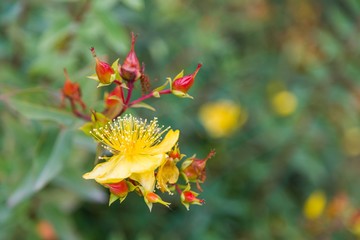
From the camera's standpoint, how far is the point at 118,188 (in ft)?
3.59

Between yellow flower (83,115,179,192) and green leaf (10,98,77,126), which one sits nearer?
yellow flower (83,115,179,192)

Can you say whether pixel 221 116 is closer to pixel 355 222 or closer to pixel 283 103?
pixel 283 103

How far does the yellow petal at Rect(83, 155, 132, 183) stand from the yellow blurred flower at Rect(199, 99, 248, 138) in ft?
5.28

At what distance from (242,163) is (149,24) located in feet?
2.69

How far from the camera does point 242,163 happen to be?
272 centimetres

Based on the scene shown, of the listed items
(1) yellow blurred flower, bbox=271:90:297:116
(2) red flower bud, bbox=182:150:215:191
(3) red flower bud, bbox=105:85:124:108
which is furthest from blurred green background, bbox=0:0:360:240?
(2) red flower bud, bbox=182:150:215:191

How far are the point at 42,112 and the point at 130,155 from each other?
0.41m

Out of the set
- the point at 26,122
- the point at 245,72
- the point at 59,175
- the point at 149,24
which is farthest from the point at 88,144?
the point at 245,72

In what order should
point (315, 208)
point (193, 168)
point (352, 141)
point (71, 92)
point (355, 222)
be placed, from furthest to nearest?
1. point (352, 141)
2. point (315, 208)
3. point (355, 222)
4. point (71, 92)
5. point (193, 168)

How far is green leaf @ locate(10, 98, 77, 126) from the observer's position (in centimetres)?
145

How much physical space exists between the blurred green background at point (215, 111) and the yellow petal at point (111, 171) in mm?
421

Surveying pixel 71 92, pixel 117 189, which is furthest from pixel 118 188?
pixel 71 92

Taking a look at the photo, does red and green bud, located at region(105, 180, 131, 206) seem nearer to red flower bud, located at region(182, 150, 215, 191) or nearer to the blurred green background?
red flower bud, located at region(182, 150, 215, 191)

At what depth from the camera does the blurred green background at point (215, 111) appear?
1.82m
